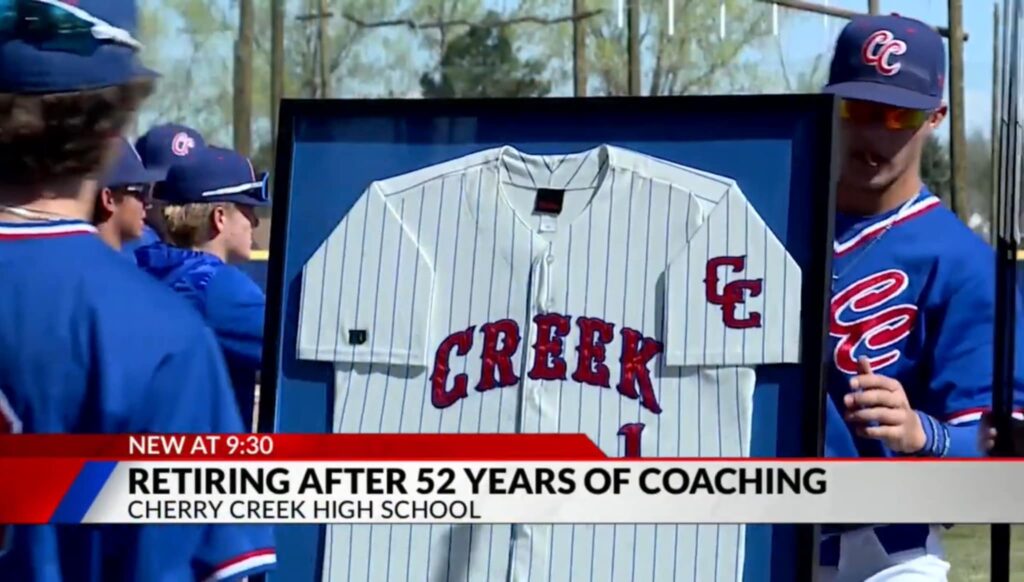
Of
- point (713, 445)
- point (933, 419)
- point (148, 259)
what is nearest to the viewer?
point (713, 445)

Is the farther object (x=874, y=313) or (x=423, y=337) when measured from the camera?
(x=874, y=313)

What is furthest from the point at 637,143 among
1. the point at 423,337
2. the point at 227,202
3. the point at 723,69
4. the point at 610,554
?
the point at 227,202

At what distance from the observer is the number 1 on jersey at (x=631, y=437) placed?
2143 mm

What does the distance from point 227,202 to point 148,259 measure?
16cm

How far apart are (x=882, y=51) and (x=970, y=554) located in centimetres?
157

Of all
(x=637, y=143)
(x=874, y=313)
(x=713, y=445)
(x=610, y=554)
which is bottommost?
(x=610, y=554)

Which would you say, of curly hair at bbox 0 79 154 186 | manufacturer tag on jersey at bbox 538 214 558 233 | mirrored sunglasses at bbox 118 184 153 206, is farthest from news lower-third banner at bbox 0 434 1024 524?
mirrored sunglasses at bbox 118 184 153 206

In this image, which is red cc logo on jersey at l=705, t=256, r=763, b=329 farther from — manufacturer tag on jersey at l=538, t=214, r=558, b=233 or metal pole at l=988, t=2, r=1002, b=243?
metal pole at l=988, t=2, r=1002, b=243

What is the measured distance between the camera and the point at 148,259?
9.35 ft

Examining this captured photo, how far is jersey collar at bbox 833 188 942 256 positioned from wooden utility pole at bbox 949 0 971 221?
45mm

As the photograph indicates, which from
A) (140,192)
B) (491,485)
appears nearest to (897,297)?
(491,485)

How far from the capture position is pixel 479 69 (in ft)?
7.47

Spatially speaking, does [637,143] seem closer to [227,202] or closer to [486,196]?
[486,196]

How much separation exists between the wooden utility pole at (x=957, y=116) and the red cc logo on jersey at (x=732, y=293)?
14.9 inches
